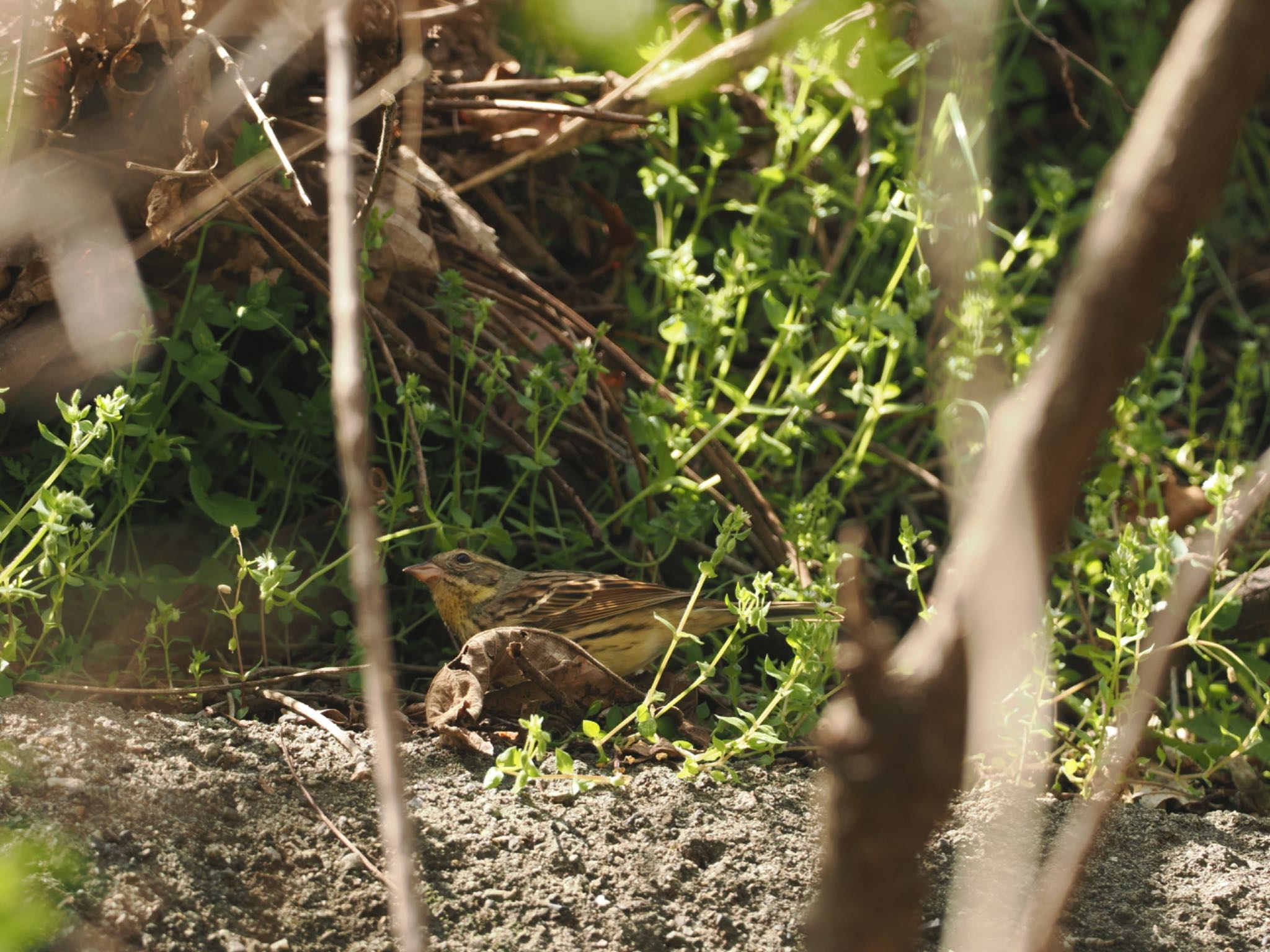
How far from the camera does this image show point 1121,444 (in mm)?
4652

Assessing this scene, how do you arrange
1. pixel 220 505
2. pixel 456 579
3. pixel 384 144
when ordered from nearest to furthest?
pixel 384 144, pixel 220 505, pixel 456 579

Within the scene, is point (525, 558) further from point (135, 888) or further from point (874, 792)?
point (874, 792)

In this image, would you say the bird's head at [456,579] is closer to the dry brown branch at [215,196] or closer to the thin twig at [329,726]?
the thin twig at [329,726]

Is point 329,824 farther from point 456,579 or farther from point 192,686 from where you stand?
point 456,579

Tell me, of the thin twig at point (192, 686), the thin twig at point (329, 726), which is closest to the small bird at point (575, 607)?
the thin twig at point (192, 686)

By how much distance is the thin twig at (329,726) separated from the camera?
2.83m

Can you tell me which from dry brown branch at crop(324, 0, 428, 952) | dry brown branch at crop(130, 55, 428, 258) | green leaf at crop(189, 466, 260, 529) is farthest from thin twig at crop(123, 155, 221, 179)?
dry brown branch at crop(324, 0, 428, 952)

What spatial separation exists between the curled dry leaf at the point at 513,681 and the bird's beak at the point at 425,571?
0.38 m

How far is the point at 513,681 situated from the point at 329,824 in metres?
0.91

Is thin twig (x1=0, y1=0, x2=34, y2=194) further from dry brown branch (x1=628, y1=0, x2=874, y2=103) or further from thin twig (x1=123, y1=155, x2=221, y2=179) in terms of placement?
dry brown branch (x1=628, y1=0, x2=874, y2=103)

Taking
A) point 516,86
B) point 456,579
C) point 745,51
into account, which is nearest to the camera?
point 456,579

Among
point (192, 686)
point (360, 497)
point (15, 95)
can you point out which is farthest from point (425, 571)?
point (360, 497)

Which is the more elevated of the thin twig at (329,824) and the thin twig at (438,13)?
the thin twig at (438,13)

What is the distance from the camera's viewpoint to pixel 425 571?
376 centimetres
